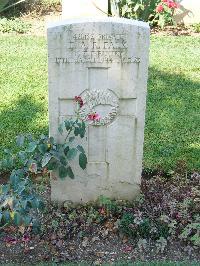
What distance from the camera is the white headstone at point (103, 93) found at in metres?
3.69

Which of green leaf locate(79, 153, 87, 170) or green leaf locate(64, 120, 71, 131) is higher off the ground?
green leaf locate(64, 120, 71, 131)

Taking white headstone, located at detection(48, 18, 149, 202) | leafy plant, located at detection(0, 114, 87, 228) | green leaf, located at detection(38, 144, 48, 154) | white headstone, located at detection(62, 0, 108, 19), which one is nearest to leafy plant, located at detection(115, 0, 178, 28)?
white headstone, located at detection(62, 0, 108, 19)

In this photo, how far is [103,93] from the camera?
3.90 m

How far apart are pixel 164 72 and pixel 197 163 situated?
2.50 meters

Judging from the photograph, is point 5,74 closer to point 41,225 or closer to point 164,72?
point 164,72

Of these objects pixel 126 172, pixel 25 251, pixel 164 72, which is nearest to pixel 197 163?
pixel 126 172

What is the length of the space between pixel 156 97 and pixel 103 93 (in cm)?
255

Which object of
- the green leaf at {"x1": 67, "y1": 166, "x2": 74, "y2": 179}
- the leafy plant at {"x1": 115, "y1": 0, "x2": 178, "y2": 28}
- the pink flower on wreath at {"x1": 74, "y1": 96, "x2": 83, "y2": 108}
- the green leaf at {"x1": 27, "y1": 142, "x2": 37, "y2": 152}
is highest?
the leafy plant at {"x1": 115, "y1": 0, "x2": 178, "y2": 28}

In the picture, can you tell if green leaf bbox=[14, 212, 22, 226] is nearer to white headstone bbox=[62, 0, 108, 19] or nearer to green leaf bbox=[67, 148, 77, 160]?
green leaf bbox=[67, 148, 77, 160]

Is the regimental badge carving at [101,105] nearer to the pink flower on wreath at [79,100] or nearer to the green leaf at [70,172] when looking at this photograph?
the pink flower on wreath at [79,100]

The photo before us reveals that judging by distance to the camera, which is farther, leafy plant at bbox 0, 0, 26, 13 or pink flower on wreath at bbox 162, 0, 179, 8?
leafy plant at bbox 0, 0, 26, 13

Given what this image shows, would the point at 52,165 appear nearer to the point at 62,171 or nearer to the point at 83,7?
the point at 62,171

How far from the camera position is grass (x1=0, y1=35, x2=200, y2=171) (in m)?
5.22

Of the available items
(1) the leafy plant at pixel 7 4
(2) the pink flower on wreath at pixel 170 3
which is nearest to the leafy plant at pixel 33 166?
(2) the pink flower on wreath at pixel 170 3
